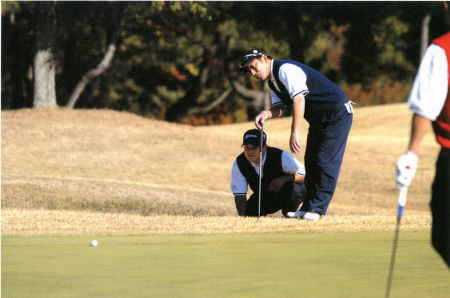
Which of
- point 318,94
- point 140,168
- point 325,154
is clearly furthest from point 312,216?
point 140,168

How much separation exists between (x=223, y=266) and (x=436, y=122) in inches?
64.5

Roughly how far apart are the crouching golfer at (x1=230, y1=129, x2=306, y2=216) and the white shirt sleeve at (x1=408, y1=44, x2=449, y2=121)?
4.00 metres

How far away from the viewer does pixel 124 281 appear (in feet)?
11.3

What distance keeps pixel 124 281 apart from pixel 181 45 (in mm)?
27309

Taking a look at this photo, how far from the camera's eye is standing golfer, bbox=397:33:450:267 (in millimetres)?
2615

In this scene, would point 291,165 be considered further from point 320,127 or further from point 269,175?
point 320,127

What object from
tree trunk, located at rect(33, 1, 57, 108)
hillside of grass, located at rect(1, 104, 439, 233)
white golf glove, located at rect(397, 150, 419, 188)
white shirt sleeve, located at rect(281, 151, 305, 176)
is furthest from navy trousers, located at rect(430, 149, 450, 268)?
tree trunk, located at rect(33, 1, 57, 108)

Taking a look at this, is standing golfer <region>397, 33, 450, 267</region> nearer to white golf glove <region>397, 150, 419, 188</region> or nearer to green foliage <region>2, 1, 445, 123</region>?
white golf glove <region>397, 150, 419, 188</region>

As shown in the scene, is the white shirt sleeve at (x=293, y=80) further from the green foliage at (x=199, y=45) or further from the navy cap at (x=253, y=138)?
the green foliage at (x=199, y=45)

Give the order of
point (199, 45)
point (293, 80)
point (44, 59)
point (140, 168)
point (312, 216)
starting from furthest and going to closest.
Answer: point (199, 45), point (44, 59), point (140, 168), point (312, 216), point (293, 80)

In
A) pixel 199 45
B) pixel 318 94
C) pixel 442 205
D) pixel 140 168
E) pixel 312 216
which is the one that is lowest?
pixel 140 168

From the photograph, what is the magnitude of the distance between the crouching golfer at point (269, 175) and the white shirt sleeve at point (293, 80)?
2.72 ft

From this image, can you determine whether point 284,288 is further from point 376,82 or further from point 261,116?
point 376,82

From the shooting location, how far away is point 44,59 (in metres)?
20.9
